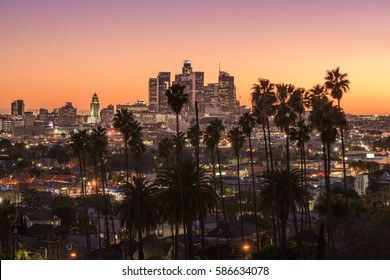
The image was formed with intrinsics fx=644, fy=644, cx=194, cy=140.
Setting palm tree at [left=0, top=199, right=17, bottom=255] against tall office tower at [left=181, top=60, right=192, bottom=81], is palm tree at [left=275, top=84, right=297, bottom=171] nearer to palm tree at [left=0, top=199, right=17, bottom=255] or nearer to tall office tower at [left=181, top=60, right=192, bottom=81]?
palm tree at [left=0, top=199, right=17, bottom=255]

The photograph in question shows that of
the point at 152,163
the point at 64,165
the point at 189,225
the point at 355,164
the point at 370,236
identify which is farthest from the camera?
the point at 64,165

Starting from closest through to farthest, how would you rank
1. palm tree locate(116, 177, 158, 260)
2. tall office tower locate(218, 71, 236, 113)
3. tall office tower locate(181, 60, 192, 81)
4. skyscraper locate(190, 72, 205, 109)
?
palm tree locate(116, 177, 158, 260), tall office tower locate(181, 60, 192, 81), skyscraper locate(190, 72, 205, 109), tall office tower locate(218, 71, 236, 113)

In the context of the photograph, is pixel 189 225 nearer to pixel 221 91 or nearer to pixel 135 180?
pixel 135 180

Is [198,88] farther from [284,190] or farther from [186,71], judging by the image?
[284,190]

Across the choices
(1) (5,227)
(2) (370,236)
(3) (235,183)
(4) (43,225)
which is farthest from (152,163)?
(2) (370,236)

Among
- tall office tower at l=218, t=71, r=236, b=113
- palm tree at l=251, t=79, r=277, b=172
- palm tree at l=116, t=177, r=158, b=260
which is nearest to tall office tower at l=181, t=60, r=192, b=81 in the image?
tall office tower at l=218, t=71, r=236, b=113
